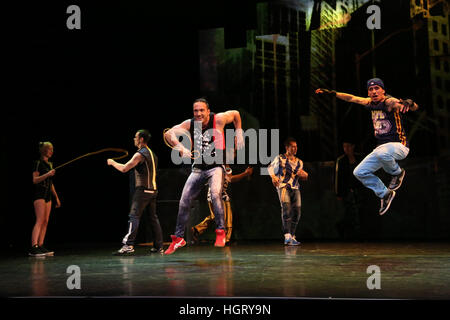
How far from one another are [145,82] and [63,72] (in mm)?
1559

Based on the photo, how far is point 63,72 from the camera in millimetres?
9141

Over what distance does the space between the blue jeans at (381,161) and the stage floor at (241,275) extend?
899mm

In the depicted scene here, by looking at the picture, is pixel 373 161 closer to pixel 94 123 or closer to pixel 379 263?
pixel 379 263

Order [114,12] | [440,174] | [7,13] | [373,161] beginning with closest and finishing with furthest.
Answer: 1. [373,161]
2. [7,13]
3. [114,12]
4. [440,174]

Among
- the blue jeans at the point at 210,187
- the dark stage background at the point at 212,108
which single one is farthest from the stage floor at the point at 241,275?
the dark stage background at the point at 212,108

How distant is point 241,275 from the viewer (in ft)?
15.2

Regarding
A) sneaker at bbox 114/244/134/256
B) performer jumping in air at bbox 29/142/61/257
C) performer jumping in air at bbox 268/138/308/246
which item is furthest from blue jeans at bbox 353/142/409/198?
performer jumping in air at bbox 29/142/61/257

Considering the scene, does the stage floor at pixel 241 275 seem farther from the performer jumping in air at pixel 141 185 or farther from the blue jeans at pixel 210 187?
the blue jeans at pixel 210 187

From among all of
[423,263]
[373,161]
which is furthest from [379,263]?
[373,161]

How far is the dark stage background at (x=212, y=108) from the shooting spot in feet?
30.5

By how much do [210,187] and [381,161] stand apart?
6.85 feet

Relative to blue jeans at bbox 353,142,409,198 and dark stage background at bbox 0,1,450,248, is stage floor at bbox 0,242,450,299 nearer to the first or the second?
blue jeans at bbox 353,142,409,198

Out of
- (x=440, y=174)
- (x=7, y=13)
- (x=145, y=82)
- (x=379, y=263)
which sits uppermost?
(x=7, y=13)

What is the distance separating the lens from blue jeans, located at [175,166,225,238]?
5547 millimetres
